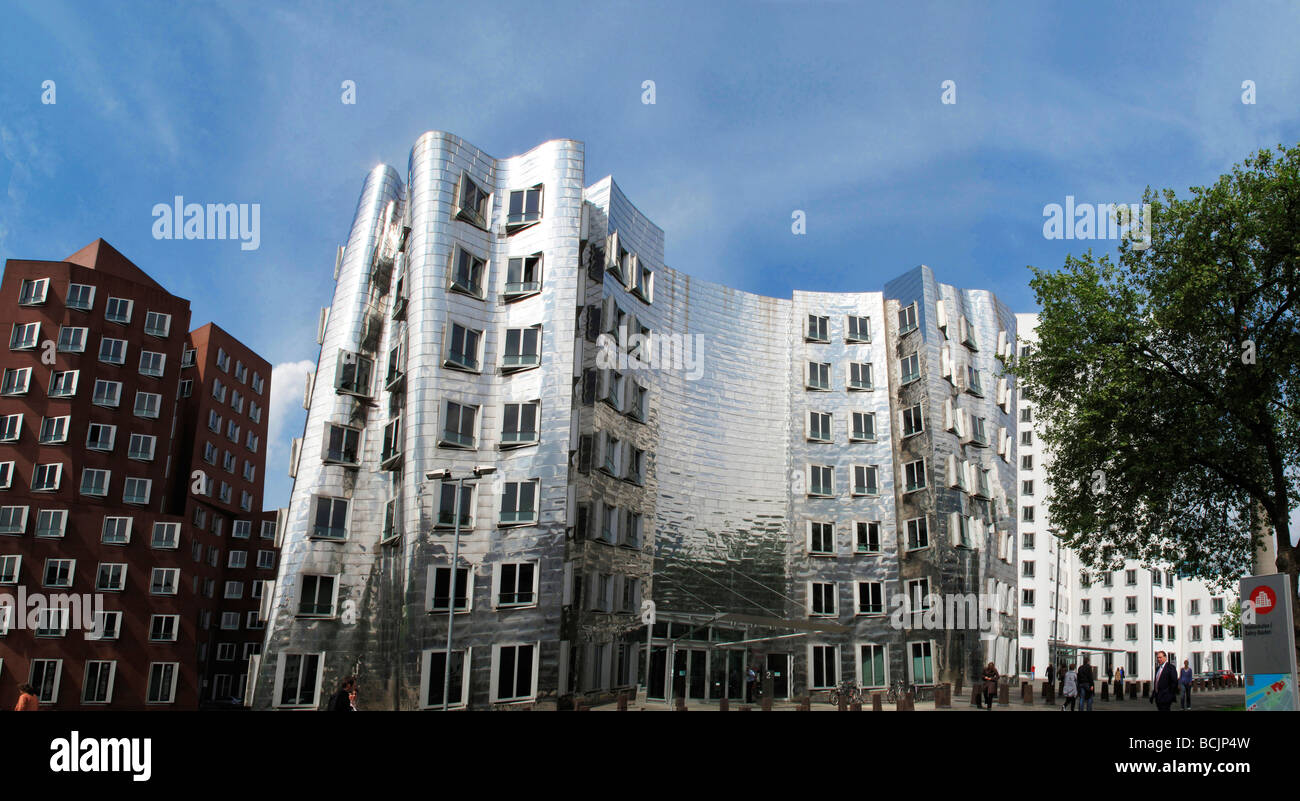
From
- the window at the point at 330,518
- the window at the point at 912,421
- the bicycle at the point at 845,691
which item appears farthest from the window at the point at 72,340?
the window at the point at 912,421

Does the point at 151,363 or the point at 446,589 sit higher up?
the point at 151,363

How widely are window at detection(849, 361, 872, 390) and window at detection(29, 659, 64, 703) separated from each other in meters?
51.4

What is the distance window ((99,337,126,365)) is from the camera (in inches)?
2493

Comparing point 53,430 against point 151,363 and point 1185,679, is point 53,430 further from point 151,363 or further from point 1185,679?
point 1185,679

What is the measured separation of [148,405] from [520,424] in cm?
4046

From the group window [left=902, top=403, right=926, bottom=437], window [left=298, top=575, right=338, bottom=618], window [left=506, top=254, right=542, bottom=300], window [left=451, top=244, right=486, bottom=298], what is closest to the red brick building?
window [left=298, top=575, right=338, bottom=618]

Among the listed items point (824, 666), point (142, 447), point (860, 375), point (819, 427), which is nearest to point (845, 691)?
point (824, 666)

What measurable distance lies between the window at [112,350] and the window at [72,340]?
1.34 meters

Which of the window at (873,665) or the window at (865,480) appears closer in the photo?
the window at (873,665)

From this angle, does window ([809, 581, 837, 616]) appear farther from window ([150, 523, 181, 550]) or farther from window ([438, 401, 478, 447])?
window ([150, 523, 181, 550])

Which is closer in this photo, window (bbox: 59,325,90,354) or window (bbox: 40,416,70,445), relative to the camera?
window (bbox: 40,416,70,445)

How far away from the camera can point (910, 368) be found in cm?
5147

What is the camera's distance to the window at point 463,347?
38938 mm

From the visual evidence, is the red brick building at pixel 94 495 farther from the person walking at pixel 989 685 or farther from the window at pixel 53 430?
the person walking at pixel 989 685
